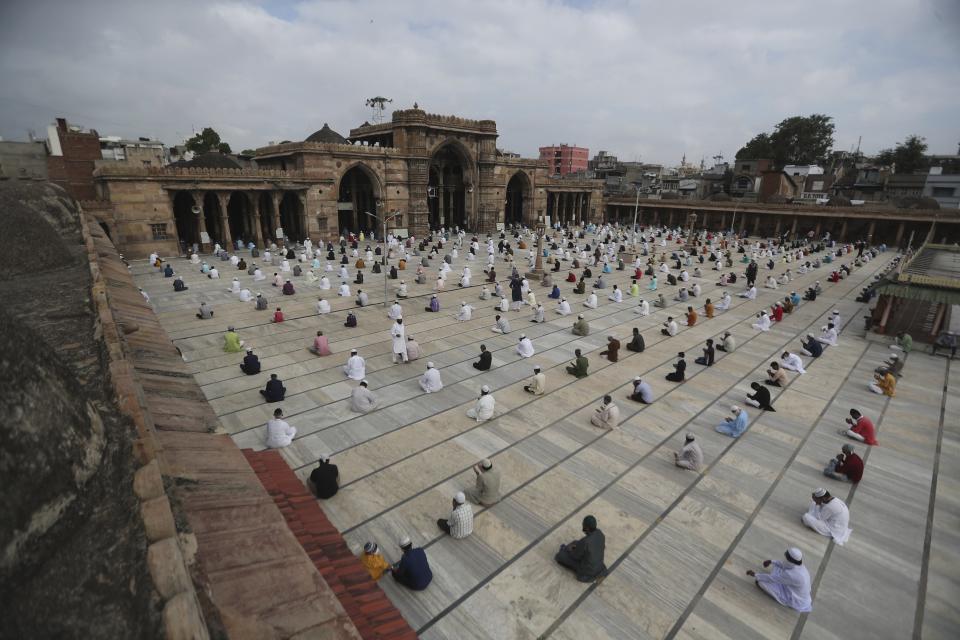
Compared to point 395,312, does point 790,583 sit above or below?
below

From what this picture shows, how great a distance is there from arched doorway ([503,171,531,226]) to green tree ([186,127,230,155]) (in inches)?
1323

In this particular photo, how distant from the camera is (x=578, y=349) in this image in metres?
11.6

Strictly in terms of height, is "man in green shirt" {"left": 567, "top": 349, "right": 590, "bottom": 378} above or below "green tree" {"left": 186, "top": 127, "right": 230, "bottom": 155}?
below

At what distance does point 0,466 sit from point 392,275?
67.2ft

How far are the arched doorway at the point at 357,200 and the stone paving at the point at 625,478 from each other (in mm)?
24133

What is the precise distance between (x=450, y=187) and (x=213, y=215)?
19309 mm

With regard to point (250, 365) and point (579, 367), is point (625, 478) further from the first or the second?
point (250, 365)

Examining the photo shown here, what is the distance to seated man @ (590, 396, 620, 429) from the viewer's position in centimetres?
928

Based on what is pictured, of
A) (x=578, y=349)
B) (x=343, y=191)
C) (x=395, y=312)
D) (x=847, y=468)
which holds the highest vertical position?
(x=343, y=191)

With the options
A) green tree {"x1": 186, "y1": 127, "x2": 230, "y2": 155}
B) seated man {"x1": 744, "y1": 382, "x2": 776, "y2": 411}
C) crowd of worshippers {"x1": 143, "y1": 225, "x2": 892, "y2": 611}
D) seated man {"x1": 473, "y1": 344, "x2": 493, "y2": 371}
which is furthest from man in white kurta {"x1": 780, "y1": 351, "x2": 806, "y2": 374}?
green tree {"x1": 186, "y1": 127, "x2": 230, "y2": 155}

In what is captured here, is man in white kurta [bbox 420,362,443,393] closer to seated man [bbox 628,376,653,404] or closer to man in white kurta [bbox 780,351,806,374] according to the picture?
seated man [bbox 628,376,653,404]

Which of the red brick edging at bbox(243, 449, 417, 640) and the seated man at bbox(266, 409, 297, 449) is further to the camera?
the seated man at bbox(266, 409, 297, 449)

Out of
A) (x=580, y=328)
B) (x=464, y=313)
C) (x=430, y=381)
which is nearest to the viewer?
(x=430, y=381)

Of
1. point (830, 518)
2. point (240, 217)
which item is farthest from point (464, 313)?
point (240, 217)
